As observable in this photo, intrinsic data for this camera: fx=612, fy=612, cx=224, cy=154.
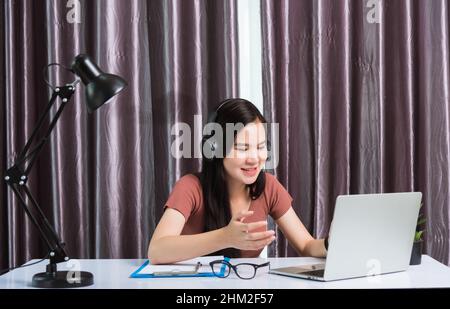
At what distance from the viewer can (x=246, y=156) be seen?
1754mm

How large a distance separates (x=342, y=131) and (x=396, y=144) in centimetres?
21

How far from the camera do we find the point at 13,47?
228 centimetres

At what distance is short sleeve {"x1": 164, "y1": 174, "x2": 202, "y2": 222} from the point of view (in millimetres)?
1756

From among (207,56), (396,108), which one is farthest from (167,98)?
(396,108)

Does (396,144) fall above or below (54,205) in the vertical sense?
above

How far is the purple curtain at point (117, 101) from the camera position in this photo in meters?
2.25

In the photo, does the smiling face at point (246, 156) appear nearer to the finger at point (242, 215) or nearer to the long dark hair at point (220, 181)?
the long dark hair at point (220, 181)

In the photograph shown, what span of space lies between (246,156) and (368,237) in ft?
1.63

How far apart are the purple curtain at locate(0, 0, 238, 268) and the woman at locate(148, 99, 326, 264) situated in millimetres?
417

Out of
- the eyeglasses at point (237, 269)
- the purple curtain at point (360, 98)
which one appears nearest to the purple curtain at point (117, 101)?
the purple curtain at point (360, 98)

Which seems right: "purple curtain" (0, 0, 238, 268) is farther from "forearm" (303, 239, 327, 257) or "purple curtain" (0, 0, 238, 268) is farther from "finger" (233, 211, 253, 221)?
"finger" (233, 211, 253, 221)
